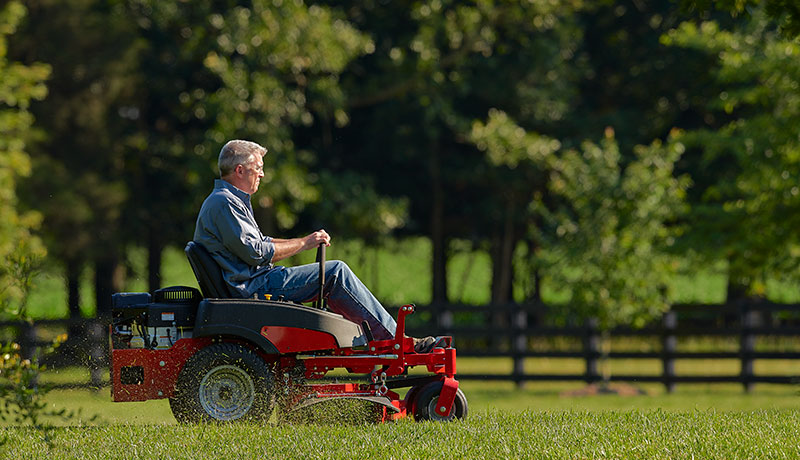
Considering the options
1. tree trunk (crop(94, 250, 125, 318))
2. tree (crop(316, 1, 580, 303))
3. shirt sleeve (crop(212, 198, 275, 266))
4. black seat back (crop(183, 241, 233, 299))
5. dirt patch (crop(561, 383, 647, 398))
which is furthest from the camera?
tree (crop(316, 1, 580, 303))

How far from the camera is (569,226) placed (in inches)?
720

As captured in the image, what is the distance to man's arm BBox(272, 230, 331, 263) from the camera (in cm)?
685

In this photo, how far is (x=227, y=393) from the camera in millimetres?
6949

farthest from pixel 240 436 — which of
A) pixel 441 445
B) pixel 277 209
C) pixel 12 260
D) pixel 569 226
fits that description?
pixel 277 209

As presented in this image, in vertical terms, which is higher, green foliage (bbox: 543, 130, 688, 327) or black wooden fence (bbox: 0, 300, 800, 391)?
green foliage (bbox: 543, 130, 688, 327)

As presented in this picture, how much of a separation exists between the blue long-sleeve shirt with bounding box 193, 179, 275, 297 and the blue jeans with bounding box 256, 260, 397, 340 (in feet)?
A: 0.32

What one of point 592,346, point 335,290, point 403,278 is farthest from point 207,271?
point 403,278

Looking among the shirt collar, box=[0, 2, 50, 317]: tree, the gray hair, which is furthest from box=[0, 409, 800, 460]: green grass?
box=[0, 2, 50, 317]: tree

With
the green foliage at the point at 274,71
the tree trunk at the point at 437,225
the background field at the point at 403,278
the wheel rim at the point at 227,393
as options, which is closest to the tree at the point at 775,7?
the wheel rim at the point at 227,393

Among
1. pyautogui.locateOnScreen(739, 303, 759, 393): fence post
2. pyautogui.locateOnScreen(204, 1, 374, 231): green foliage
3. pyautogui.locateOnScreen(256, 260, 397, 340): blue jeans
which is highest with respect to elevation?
pyautogui.locateOnScreen(204, 1, 374, 231): green foliage

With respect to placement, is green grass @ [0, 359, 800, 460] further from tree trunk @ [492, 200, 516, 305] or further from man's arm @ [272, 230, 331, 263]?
tree trunk @ [492, 200, 516, 305]

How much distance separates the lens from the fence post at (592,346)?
1733 cm

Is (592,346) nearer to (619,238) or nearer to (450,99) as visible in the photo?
(619,238)

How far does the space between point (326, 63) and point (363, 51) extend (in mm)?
1226
